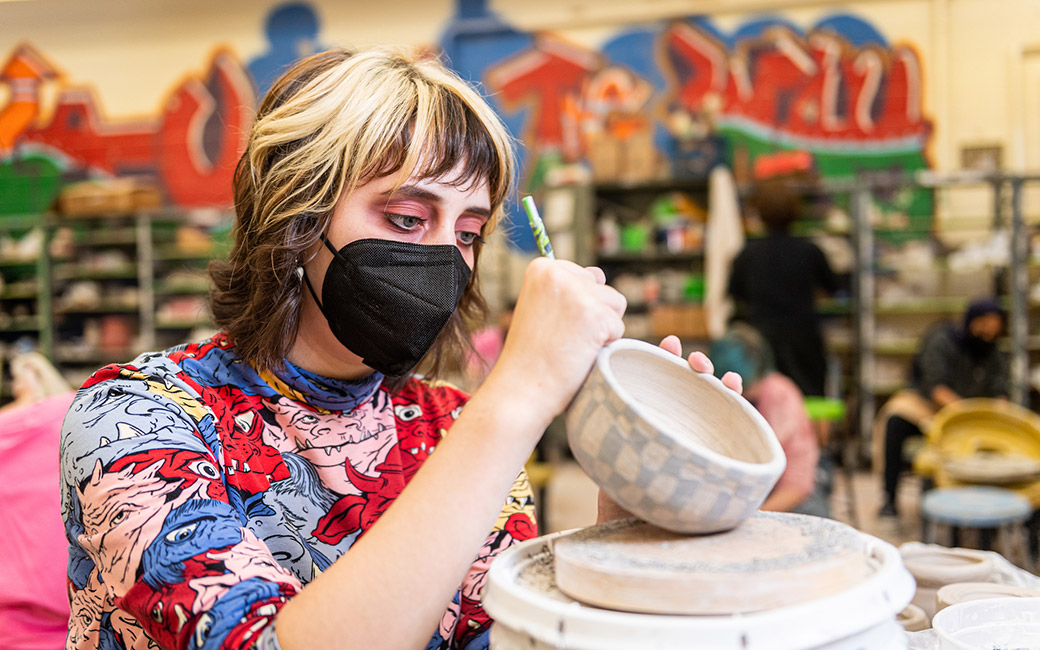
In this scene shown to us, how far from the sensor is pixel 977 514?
3.62 meters

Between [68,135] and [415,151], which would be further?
[68,135]

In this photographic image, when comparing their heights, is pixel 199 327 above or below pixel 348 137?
below

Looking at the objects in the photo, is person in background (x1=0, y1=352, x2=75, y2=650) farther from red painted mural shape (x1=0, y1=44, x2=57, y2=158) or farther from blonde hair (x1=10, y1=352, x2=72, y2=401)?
red painted mural shape (x1=0, y1=44, x2=57, y2=158)

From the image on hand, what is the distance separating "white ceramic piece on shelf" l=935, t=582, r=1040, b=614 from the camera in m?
1.12

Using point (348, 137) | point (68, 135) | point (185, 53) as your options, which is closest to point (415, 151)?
point (348, 137)

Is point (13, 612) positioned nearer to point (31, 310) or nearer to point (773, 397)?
point (773, 397)

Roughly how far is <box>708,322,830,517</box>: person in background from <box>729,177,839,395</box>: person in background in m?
2.48

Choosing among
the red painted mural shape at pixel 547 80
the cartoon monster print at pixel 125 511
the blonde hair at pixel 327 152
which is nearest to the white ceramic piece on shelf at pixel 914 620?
the blonde hair at pixel 327 152

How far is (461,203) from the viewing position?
1.11 meters

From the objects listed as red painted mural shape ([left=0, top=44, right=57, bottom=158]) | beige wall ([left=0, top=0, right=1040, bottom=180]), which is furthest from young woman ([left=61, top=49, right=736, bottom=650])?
red painted mural shape ([left=0, top=44, right=57, bottom=158])

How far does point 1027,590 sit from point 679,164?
20.5 feet

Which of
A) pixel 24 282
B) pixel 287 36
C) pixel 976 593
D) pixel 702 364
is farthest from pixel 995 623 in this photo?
pixel 24 282

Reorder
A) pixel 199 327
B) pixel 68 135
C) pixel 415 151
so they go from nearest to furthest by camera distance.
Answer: pixel 415 151
pixel 199 327
pixel 68 135

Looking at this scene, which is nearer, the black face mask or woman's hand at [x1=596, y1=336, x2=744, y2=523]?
woman's hand at [x1=596, y1=336, x2=744, y2=523]
